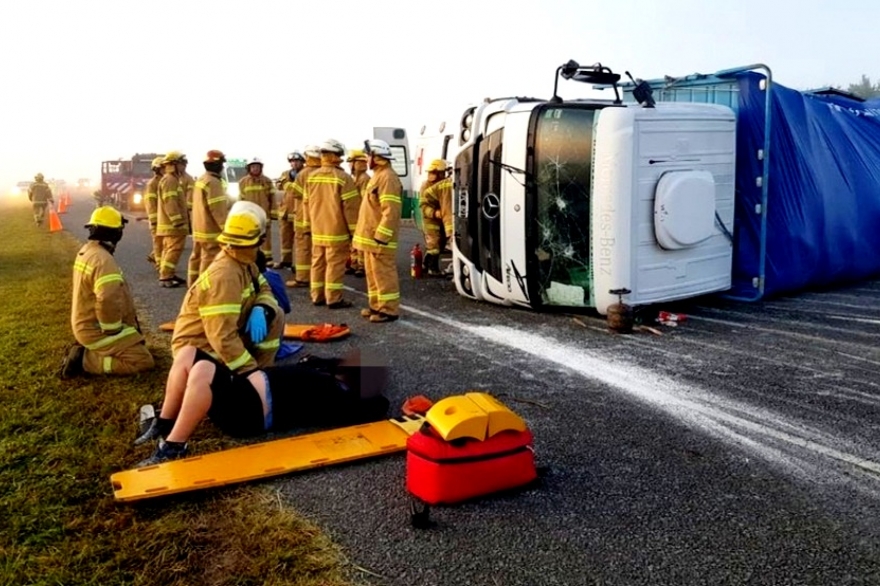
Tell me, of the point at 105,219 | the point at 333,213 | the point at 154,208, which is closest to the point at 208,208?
the point at 333,213

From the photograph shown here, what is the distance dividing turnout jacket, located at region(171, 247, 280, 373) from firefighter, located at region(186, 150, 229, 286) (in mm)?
5117

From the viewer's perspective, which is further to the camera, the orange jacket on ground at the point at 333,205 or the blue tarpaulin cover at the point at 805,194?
the orange jacket on ground at the point at 333,205

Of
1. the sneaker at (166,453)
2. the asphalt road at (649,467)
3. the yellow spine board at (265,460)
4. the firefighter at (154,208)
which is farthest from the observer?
the firefighter at (154,208)

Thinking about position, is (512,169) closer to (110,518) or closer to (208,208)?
(208,208)

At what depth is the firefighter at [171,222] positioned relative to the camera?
1041 centimetres

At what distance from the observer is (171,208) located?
10453 millimetres

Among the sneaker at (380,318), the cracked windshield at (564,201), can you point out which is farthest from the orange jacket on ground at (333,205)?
the cracked windshield at (564,201)

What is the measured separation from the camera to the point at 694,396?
4914 mm

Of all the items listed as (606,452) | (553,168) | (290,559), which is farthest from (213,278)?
(553,168)

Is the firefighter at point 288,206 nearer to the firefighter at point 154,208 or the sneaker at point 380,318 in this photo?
the firefighter at point 154,208

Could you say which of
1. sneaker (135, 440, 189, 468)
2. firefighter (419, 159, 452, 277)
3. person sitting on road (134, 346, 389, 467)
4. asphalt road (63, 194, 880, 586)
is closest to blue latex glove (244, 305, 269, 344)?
person sitting on road (134, 346, 389, 467)

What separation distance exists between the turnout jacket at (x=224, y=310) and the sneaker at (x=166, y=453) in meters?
0.52

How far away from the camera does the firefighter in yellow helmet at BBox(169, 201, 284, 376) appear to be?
4.19 metres

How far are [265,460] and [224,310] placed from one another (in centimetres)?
91
